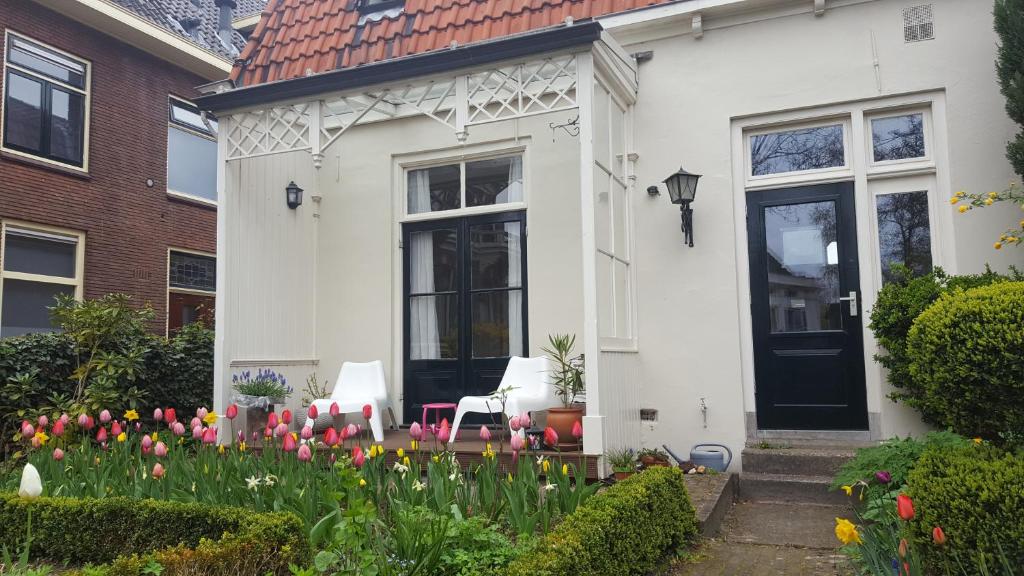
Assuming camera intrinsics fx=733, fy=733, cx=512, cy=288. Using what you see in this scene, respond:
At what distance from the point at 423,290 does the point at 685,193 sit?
2759 mm

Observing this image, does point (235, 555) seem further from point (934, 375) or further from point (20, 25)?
point (20, 25)

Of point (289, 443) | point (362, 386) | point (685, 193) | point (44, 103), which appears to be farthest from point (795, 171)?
point (44, 103)

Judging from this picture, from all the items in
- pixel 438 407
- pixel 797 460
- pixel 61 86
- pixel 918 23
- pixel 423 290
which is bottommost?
pixel 797 460

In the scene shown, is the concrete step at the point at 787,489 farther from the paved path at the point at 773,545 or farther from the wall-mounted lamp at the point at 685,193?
the wall-mounted lamp at the point at 685,193

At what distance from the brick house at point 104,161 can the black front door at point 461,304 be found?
4.56 meters

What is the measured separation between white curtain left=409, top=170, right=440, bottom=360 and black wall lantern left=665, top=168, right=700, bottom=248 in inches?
98.0

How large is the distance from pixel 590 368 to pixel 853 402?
2140mm

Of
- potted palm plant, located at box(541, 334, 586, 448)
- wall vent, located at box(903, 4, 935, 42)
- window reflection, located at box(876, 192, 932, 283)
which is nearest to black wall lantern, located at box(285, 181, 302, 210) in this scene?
potted palm plant, located at box(541, 334, 586, 448)

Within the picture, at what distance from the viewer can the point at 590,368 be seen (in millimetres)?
5055

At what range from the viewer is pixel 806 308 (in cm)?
579

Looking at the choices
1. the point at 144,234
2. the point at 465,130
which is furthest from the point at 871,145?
the point at 144,234

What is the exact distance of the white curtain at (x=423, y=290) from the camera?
721 centimetres

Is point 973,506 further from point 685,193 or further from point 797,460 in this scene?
point 685,193

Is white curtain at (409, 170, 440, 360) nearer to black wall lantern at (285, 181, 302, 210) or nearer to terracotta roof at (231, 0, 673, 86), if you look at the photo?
black wall lantern at (285, 181, 302, 210)
